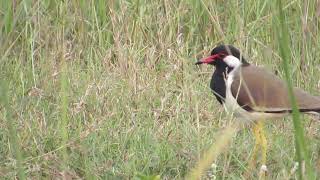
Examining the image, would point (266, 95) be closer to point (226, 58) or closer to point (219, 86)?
point (219, 86)

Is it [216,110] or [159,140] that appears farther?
[216,110]

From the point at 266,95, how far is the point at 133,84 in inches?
31.8

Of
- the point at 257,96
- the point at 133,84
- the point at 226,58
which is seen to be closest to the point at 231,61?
the point at 226,58

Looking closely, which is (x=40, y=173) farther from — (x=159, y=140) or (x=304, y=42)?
(x=304, y=42)

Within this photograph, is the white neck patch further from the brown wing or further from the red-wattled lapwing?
the brown wing

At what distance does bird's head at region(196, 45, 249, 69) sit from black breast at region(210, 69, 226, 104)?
0.05 meters

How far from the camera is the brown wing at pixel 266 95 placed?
12.4ft

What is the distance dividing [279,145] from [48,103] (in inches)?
45.9

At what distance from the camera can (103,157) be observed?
12.1 ft

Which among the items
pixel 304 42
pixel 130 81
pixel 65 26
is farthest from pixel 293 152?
pixel 65 26

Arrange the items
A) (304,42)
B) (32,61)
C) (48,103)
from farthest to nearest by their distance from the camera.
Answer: (304,42)
(32,61)
(48,103)

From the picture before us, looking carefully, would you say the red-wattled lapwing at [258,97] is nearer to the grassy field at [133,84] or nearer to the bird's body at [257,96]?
the bird's body at [257,96]

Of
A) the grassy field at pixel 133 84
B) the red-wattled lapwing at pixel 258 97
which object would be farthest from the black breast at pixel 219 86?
the grassy field at pixel 133 84

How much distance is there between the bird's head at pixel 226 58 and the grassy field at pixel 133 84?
0.14 meters
